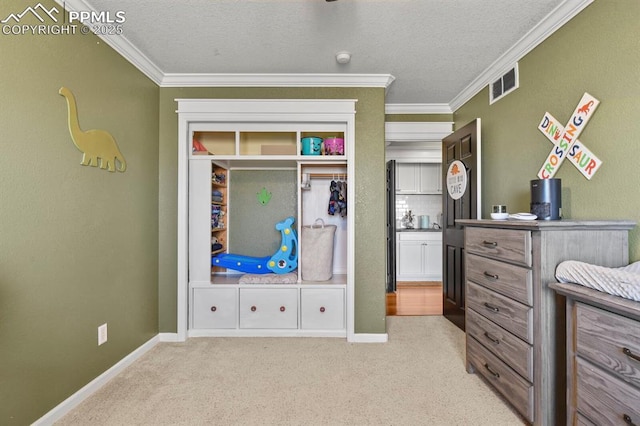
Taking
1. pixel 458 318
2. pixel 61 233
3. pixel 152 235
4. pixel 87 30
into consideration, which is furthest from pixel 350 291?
pixel 87 30

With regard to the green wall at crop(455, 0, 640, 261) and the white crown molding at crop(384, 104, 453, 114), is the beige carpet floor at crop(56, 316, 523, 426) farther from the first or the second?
the white crown molding at crop(384, 104, 453, 114)

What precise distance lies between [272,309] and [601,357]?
230cm

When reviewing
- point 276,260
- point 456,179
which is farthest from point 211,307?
point 456,179

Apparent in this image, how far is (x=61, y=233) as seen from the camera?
5.62 ft

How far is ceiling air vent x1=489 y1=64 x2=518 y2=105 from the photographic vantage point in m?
2.37

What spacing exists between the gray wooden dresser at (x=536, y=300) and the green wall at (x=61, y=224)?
8.52ft

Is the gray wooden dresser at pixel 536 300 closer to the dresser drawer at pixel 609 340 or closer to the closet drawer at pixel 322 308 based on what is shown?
the dresser drawer at pixel 609 340

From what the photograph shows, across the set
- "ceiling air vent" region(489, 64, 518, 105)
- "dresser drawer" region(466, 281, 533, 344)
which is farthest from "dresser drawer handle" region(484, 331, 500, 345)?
"ceiling air vent" region(489, 64, 518, 105)

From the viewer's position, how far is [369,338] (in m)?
2.72

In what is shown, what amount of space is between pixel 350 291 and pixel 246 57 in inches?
88.8

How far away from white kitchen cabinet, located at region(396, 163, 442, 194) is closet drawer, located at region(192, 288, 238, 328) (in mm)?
3777

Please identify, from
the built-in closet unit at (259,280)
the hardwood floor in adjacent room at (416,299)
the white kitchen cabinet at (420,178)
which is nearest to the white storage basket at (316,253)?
the built-in closet unit at (259,280)

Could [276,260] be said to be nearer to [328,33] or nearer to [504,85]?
[328,33]

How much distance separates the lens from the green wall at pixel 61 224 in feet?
4.74
